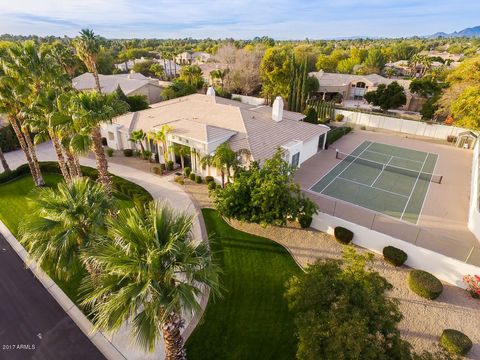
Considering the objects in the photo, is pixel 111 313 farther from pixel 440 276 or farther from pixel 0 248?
pixel 440 276

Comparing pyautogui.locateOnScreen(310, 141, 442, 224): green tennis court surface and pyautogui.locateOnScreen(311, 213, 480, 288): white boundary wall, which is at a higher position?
pyautogui.locateOnScreen(311, 213, 480, 288): white boundary wall

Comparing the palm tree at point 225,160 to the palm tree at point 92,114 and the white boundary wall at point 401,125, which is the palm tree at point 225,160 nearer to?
the palm tree at point 92,114

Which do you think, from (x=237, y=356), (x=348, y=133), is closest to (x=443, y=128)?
(x=348, y=133)

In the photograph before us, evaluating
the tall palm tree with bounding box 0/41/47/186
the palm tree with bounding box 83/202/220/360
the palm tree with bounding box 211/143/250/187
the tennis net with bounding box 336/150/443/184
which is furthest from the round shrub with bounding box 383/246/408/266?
the tall palm tree with bounding box 0/41/47/186

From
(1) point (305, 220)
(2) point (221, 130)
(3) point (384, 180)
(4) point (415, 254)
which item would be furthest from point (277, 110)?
(4) point (415, 254)

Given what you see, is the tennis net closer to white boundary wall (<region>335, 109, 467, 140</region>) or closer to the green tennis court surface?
the green tennis court surface
